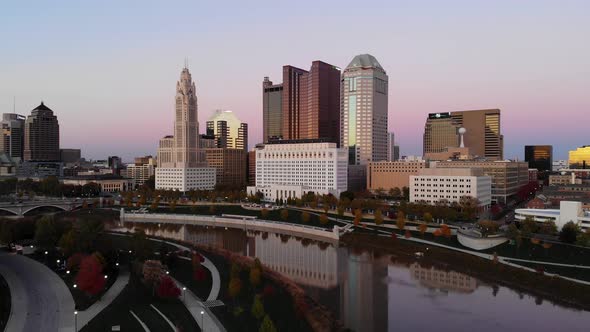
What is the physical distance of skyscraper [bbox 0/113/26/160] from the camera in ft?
581

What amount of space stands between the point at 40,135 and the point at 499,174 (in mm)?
160653

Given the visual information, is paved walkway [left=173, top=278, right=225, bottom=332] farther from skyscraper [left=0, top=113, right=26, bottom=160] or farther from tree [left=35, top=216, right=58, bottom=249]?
skyscraper [left=0, top=113, right=26, bottom=160]

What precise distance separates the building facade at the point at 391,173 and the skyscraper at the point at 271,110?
169 ft

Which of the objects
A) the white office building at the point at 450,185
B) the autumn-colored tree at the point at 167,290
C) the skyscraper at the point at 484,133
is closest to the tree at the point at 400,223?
the white office building at the point at 450,185

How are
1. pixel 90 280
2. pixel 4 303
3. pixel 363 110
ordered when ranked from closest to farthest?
1. pixel 4 303
2. pixel 90 280
3. pixel 363 110

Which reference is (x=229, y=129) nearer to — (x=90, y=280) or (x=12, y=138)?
(x=12, y=138)

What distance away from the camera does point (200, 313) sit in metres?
25.5

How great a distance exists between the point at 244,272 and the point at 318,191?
49.5 metres

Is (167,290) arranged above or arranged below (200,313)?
above

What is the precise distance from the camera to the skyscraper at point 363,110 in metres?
106

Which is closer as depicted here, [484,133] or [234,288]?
[234,288]

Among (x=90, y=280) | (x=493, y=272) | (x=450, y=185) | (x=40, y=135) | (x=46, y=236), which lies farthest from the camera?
(x=40, y=135)

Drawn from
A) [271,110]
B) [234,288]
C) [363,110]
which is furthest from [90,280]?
[271,110]

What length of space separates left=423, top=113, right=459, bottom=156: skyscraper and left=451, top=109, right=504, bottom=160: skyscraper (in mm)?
4684
